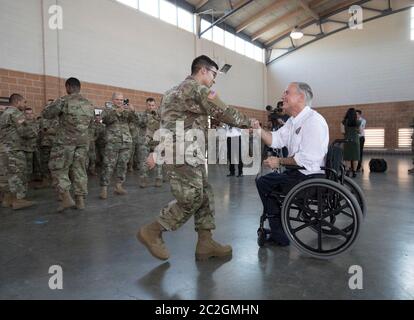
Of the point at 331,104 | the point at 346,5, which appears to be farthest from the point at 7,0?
the point at 331,104

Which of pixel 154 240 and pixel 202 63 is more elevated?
pixel 202 63

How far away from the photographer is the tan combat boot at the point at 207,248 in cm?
211

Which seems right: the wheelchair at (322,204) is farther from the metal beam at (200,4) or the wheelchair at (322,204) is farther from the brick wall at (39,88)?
the metal beam at (200,4)

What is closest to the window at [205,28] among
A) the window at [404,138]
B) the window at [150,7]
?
the window at [150,7]

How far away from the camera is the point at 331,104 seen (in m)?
13.7

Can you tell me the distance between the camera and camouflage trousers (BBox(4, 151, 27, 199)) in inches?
153

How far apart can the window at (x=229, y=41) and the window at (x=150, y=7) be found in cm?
362

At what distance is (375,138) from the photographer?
12891 mm

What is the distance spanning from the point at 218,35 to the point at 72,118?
368 inches

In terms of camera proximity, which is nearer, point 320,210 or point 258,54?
point 320,210

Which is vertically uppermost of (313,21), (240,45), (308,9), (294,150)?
(313,21)

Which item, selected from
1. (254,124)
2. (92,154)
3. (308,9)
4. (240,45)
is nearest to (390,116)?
(308,9)

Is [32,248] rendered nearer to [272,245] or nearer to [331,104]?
[272,245]

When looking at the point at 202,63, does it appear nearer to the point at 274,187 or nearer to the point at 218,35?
the point at 274,187
